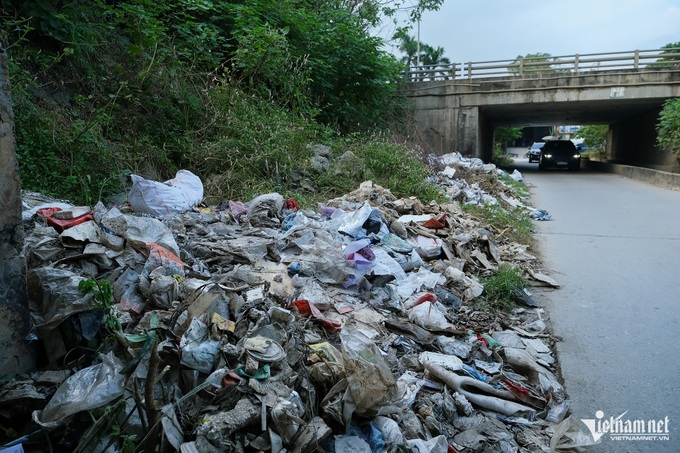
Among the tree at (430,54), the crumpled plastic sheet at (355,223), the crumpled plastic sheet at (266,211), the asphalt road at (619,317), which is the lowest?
the asphalt road at (619,317)

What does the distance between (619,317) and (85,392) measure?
4069mm

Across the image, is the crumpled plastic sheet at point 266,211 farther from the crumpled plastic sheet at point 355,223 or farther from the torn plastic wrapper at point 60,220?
the torn plastic wrapper at point 60,220

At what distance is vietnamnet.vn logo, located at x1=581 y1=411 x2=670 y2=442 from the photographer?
8.42 feet

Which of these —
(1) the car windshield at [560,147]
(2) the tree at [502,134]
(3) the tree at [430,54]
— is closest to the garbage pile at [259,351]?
(1) the car windshield at [560,147]

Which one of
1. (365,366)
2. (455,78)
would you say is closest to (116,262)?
(365,366)

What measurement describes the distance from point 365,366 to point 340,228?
2.89 meters

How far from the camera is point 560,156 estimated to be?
22828mm

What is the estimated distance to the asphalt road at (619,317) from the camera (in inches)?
110

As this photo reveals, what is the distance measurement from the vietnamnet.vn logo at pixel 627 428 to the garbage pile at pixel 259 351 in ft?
0.50

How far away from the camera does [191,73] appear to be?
829cm

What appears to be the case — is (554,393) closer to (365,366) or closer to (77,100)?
(365,366)

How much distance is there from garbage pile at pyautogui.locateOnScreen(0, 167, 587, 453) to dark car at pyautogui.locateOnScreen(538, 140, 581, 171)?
68.3 ft

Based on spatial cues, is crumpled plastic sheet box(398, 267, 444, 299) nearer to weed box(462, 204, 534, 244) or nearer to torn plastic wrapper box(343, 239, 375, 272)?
torn plastic wrapper box(343, 239, 375, 272)

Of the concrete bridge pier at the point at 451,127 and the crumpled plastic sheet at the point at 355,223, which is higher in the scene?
the concrete bridge pier at the point at 451,127
